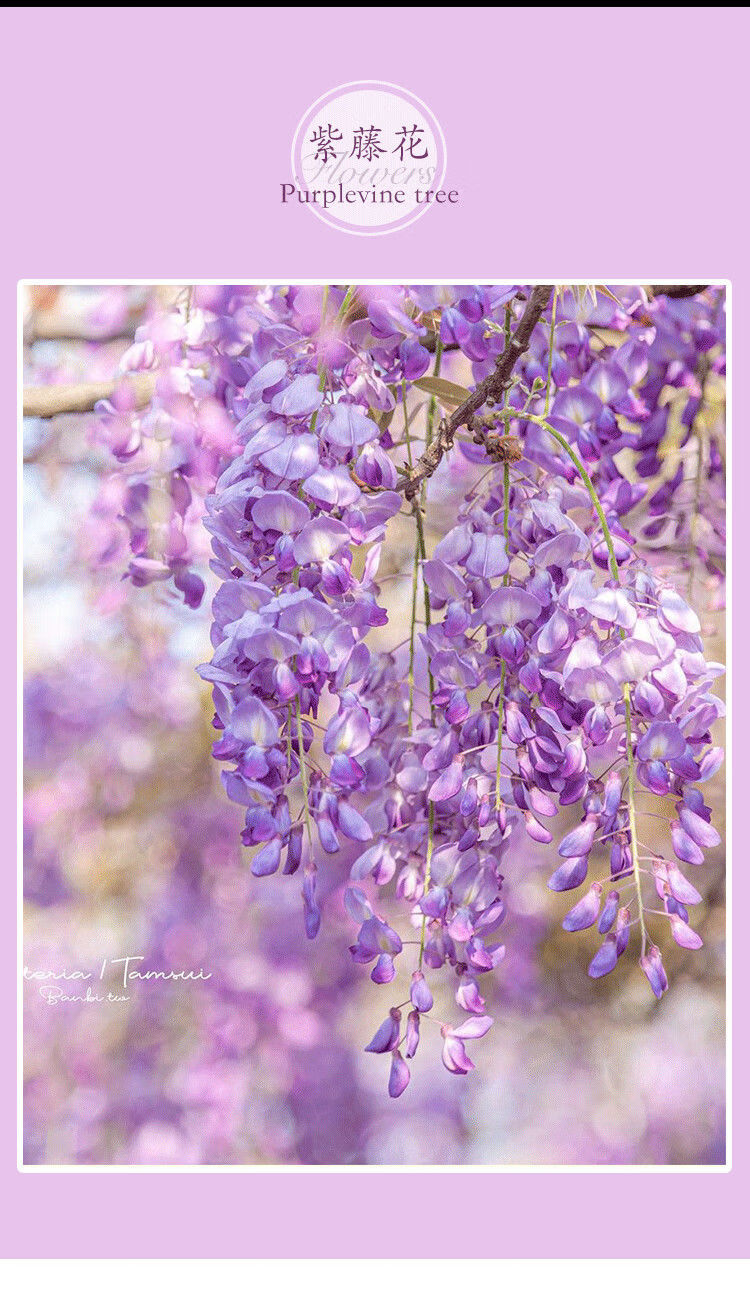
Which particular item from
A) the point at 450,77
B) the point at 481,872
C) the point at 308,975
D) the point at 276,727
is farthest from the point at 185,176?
the point at 308,975

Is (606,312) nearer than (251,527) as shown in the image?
No

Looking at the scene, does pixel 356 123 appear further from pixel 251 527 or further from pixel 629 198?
pixel 251 527

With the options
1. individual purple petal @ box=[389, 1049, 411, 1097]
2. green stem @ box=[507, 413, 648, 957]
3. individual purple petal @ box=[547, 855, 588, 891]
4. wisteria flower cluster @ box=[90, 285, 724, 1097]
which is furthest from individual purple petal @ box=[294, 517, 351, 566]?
individual purple petal @ box=[389, 1049, 411, 1097]

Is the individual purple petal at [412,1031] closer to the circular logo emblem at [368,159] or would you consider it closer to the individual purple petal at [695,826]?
the individual purple petal at [695,826]

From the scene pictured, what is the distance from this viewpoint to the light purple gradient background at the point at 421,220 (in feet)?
3.82

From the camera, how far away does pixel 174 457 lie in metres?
1.16

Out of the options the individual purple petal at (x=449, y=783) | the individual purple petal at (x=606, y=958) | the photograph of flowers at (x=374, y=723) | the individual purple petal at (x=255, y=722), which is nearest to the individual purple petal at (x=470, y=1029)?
the photograph of flowers at (x=374, y=723)

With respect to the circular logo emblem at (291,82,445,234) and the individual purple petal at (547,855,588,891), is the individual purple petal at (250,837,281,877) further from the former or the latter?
the circular logo emblem at (291,82,445,234)

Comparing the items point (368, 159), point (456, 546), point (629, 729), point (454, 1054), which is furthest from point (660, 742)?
point (368, 159)

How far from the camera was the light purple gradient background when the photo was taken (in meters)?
1.16

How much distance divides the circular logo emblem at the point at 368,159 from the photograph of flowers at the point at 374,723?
12 cm

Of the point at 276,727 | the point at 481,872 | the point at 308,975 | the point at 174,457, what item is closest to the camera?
the point at 276,727

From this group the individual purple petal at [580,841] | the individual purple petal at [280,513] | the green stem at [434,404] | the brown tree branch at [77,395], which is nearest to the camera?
the individual purple petal at [280,513]
